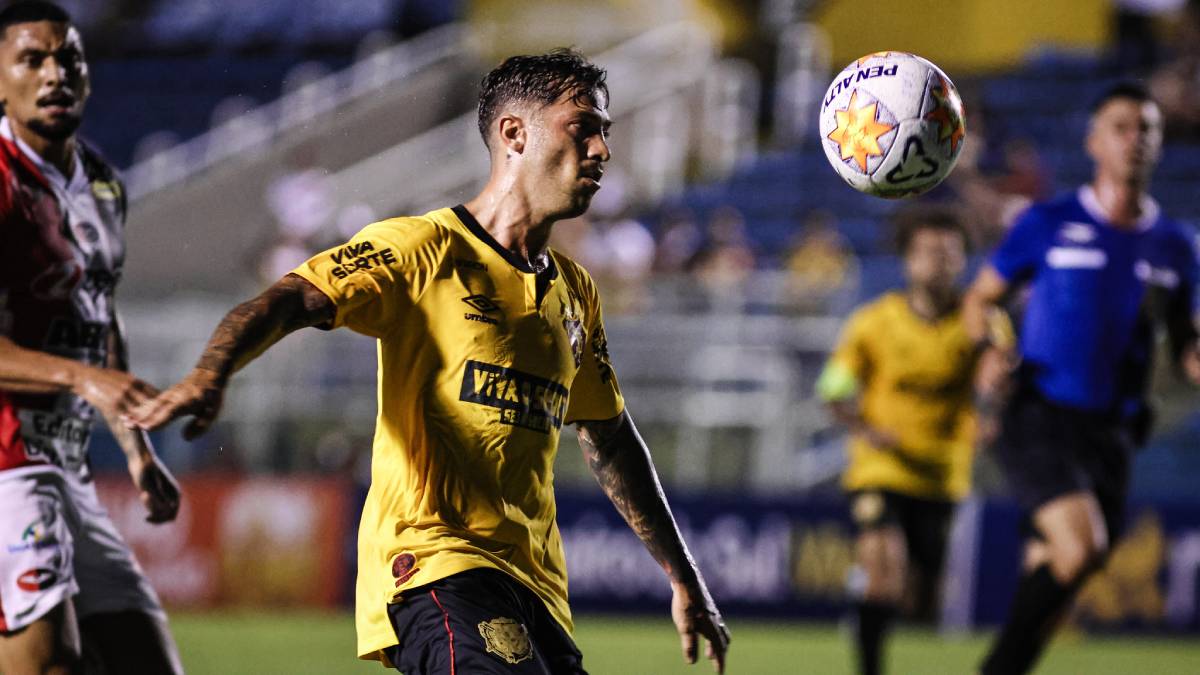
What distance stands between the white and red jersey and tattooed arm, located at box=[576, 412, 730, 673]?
152 centimetres

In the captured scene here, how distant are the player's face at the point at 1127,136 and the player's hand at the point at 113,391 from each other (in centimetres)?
488

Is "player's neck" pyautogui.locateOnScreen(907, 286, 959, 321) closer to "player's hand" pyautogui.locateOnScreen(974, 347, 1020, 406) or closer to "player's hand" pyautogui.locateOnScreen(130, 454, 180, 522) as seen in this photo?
"player's hand" pyautogui.locateOnScreen(974, 347, 1020, 406)

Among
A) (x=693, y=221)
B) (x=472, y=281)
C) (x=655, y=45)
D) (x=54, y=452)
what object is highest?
(x=655, y=45)

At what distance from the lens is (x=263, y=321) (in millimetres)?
3555

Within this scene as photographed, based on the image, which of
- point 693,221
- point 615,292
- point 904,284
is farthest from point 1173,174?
point 615,292

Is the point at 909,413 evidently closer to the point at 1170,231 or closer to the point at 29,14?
the point at 1170,231

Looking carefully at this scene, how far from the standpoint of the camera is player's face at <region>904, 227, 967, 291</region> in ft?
31.5

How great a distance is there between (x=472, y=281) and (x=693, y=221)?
15.1 metres

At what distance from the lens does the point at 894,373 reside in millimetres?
9812

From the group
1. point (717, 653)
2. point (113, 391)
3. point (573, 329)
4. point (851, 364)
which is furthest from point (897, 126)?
point (851, 364)

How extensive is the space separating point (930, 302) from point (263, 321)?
22.8 ft

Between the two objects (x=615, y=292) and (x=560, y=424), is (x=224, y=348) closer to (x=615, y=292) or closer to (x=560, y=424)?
(x=560, y=424)

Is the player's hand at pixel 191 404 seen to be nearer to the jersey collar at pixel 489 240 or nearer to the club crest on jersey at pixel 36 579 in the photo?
the jersey collar at pixel 489 240

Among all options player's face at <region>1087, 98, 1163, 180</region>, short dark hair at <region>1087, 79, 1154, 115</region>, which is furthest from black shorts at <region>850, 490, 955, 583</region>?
short dark hair at <region>1087, 79, 1154, 115</region>
